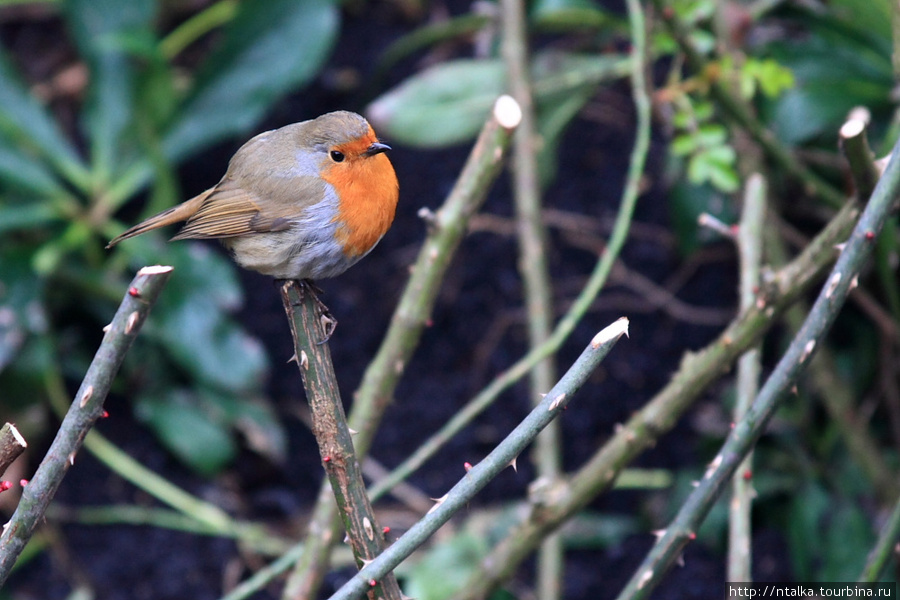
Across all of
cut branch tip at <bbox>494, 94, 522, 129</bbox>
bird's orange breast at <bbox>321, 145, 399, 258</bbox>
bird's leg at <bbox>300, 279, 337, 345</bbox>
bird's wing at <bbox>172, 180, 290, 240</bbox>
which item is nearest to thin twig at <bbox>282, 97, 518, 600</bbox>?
cut branch tip at <bbox>494, 94, 522, 129</bbox>

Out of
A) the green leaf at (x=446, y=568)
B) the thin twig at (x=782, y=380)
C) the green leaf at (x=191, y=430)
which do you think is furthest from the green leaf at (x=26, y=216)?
the thin twig at (x=782, y=380)

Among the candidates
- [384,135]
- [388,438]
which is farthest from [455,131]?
[388,438]

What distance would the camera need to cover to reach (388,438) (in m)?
4.07

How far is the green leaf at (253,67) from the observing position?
3846 millimetres

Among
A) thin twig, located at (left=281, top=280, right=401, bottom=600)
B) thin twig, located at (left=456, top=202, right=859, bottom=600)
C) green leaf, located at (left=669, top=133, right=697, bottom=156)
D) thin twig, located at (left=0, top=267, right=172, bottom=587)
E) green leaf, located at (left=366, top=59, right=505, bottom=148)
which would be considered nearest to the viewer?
thin twig, located at (left=0, top=267, right=172, bottom=587)

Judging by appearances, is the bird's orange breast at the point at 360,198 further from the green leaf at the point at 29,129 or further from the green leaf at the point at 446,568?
the green leaf at the point at 29,129

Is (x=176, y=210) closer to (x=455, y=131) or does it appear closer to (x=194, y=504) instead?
(x=455, y=131)

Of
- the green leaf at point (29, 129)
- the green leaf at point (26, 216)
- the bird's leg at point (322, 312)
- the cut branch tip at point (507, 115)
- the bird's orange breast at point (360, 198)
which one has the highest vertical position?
the green leaf at point (29, 129)

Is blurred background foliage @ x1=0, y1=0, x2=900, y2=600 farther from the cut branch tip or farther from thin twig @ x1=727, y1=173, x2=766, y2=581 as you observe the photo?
the cut branch tip

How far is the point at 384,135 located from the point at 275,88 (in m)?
0.62

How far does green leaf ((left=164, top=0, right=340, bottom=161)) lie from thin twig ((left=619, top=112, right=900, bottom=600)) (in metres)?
2.53

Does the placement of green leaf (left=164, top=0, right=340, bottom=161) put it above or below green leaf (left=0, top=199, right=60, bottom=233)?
above

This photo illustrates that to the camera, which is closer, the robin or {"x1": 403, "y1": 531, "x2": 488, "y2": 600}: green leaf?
the robin

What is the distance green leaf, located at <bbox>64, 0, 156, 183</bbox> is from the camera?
402cm
